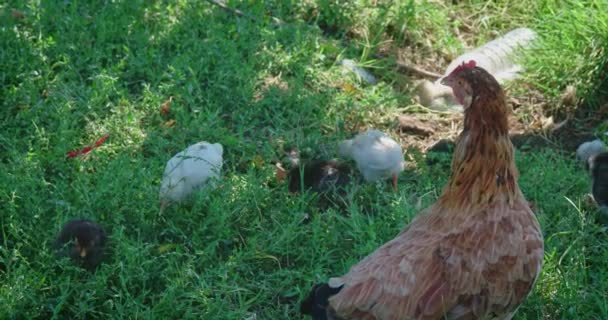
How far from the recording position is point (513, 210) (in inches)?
154

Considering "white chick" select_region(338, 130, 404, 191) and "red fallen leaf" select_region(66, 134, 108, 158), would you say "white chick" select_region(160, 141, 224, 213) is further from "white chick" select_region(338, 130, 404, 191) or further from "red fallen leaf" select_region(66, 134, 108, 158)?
"white chick" select_region(338, 130, 404, 191)

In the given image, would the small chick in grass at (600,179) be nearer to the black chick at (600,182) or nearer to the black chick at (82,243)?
the black chick at (600,182)

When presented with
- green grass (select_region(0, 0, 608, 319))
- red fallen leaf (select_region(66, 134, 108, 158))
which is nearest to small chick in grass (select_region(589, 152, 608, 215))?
green grass (select_region(0, 0, 608, 319))

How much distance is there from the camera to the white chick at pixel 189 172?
4.89 meters

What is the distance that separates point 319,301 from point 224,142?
6.55ft

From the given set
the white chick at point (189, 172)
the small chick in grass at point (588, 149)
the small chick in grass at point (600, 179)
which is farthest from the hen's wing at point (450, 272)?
the small chick in grass at point (588, 149)

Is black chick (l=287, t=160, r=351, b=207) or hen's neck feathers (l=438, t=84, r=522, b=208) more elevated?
hen's neck feathers (l=438, t=84, r=522, b=208)

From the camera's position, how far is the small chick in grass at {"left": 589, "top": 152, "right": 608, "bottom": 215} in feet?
16.2

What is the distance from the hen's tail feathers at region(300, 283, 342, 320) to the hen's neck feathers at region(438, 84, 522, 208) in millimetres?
642

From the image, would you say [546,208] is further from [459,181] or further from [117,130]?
[117,130]

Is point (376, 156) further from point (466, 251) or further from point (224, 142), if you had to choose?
point (466, 251)

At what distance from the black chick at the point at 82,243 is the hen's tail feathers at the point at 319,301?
48.0 inches

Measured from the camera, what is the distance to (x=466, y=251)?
3.75m

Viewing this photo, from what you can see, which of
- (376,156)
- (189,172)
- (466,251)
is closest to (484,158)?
(466,251)
